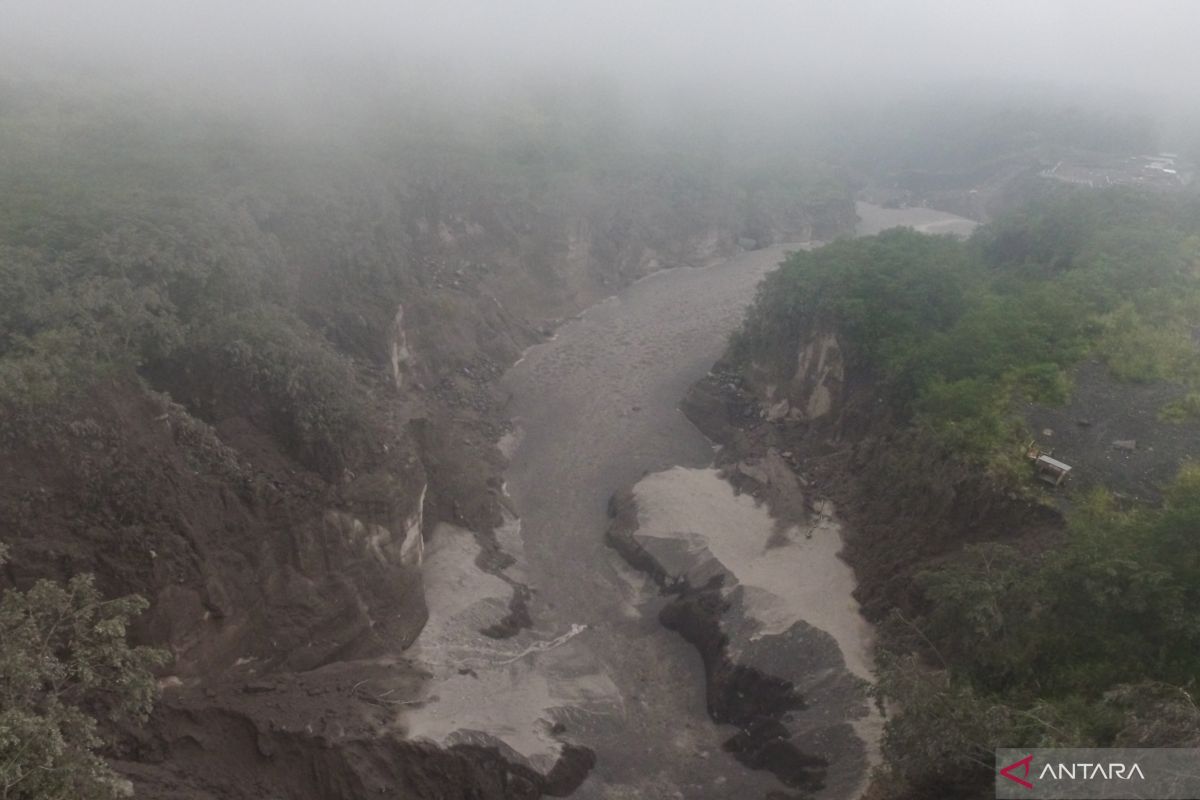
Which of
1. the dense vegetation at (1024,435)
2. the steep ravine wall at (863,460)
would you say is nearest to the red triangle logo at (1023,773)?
the dense vegetation at (1024,435)

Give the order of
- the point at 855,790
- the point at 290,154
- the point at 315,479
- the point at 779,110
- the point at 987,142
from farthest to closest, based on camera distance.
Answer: the point at 779,110
the point at 987,142
the point at 290,154
the point at 315,479
the point at 855,790

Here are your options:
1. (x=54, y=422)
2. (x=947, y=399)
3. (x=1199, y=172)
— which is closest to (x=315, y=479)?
(x=54, y=422)

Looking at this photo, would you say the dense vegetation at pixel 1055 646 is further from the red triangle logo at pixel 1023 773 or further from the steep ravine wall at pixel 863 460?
the steep ravine wall at pixel 863 460

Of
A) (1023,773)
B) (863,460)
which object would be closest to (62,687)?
(1023,773)

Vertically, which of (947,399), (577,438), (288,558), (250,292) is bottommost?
(577,438)

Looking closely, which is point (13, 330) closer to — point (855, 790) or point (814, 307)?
point (855, 790)

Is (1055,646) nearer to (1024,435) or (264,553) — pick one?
(1024,435)
